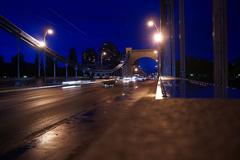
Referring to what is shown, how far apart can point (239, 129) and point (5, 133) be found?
706 centimetres

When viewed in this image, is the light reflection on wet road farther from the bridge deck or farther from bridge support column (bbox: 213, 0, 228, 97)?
the bridge deck

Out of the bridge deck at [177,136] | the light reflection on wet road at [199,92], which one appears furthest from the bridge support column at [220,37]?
the bridge deck at [177,136]

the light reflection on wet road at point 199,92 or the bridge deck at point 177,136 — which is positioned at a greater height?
the light reflection on wet road at point 199,92

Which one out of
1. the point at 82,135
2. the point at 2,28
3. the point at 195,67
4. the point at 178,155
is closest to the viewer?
the point at 178,155

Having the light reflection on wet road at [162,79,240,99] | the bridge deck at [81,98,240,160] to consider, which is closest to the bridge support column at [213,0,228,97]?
the light reflection on wet road at [162,79,240,99]

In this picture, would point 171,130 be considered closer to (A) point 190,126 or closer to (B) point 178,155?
→ (A) point 190,126

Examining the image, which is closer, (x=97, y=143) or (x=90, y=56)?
(x=97, y=143)

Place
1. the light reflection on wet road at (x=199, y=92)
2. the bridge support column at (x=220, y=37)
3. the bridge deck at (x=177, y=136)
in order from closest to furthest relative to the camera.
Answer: the bridge deck at (x=177, y=136) < the light reflection on wet road at (x=199, y=92) < the bridge support column at (x=220, y=37)

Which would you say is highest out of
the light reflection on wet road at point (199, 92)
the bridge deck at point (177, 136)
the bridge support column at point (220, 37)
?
the bridge support column at point (220, 37)

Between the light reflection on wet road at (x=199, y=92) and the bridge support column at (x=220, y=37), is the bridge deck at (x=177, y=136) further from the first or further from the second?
the bridge support column at (x=220, y=37)

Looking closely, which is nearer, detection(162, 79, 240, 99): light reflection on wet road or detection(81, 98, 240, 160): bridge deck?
detection(81, 98, 240, 160): bridge deck

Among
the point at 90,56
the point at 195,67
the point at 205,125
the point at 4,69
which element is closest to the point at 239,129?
the point at 205,125

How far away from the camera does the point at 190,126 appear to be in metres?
7.52

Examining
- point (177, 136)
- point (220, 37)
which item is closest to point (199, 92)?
point (220, 37)
